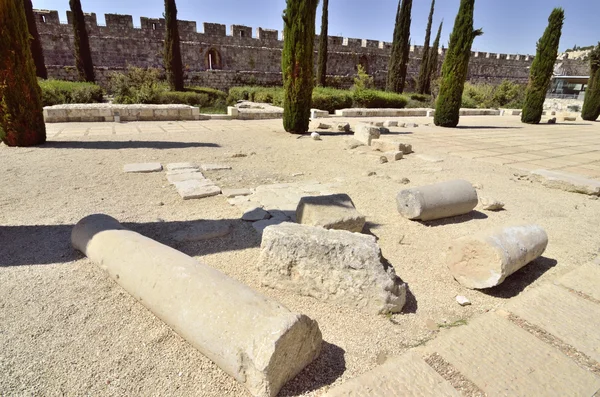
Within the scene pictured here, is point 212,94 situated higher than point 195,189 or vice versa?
point 212,94

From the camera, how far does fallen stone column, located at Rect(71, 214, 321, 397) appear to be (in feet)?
5.74

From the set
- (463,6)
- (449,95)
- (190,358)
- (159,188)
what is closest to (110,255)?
(190,358)

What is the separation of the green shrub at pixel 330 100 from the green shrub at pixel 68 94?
965cm

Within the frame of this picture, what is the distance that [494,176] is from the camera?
652 centimetres

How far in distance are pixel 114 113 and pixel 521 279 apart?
12.7m

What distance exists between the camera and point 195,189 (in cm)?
507

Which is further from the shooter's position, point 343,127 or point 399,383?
point 343,127

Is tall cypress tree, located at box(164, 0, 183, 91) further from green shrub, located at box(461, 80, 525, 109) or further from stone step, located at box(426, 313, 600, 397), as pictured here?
green shrub, located at box(461, 80, 525, 109)

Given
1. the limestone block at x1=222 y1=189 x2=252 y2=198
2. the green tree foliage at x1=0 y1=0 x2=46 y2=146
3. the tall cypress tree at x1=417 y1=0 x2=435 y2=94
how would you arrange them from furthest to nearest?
the tall cypress tree at x1=417 y1=0 x2=435 y2=94 < the green tree foliage at x1=0 y1=0 x2=46 y2=146 < the limestone block at x1=222 y1=189 x2=252 y2=198

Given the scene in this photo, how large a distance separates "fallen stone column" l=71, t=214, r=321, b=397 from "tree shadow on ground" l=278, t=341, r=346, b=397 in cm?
5

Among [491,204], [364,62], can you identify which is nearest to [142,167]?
[491,204]

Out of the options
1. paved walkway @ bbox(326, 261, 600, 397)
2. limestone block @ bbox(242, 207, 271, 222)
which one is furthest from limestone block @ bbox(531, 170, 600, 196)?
limestone block @ bbox(242, 207, 271, 222)

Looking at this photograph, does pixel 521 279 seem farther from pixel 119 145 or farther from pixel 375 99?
pixel 375 99

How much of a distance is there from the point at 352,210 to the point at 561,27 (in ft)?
54.0
